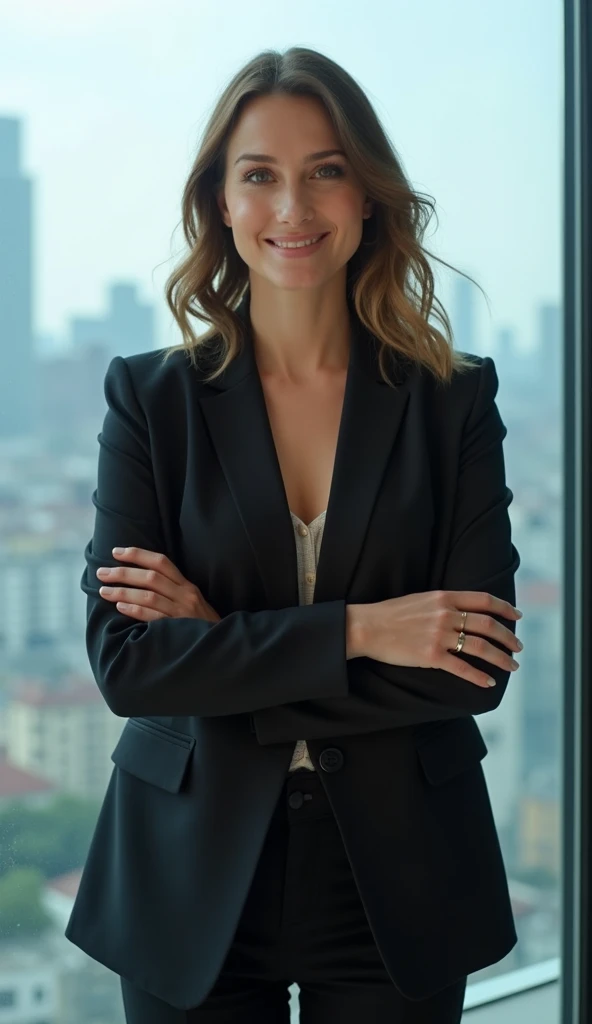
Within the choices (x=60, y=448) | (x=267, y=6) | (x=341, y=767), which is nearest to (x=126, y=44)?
(x=267, y=6)

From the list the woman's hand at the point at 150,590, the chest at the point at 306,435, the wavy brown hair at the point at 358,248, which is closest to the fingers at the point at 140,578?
the woman's hand at the point at 150,590

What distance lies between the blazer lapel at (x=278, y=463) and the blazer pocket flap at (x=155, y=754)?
0.27 meters

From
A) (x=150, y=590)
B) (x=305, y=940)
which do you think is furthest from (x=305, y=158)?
(x=305, y=940)

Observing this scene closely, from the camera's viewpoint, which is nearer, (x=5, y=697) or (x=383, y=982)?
(x=383, y=982)

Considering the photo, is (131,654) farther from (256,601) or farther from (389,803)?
(389,803)

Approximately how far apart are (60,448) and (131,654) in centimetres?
65

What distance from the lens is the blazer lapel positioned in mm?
1685

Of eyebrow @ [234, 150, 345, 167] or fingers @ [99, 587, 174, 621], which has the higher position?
eyebrow @ [234, 150, 345, 167]

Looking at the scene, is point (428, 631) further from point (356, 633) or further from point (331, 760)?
point (331, 760)

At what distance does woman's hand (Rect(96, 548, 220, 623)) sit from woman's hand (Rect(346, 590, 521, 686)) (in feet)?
0.82

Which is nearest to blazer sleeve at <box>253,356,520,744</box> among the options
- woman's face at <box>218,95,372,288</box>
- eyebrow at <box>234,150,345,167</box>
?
woman's face at <box>218,95,372,288</box>

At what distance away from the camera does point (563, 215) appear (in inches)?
106

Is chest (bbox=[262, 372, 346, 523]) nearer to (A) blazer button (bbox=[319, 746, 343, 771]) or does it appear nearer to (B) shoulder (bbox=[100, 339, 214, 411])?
(B) shoulder (bbox=[100, 339, 214, 411])

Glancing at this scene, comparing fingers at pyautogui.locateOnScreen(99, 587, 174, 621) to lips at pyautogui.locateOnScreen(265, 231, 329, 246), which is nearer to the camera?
fingers at pyautogui.locateOnScreen(99, 587, 174, 621)
